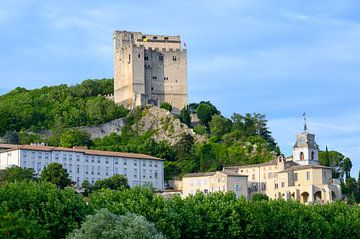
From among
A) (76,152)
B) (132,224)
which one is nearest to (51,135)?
(76,152)

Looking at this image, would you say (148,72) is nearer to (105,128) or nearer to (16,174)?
(105,128)

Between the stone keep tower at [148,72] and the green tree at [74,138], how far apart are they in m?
9.92

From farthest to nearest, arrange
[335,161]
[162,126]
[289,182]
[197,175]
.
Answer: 1. [162,126]
2. [335,161]
3. [197,175]
4. [289,182]

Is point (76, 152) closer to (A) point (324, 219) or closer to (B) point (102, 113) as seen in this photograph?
(B) point (102, 113)

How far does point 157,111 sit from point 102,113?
9.03m

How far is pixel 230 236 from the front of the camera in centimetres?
6750

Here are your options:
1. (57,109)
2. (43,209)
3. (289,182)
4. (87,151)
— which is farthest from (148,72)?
(43,209)

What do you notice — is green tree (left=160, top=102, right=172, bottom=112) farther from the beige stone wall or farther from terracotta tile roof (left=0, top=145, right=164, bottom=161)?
the beige stone wall

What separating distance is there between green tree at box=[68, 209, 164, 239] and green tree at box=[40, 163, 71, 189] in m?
44.6

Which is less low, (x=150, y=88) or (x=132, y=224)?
(x=150, y=88)

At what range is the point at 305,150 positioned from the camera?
109938 mm

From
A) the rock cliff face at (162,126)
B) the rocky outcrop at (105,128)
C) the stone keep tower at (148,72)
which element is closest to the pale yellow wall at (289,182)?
the rock cliff face at (162,126)

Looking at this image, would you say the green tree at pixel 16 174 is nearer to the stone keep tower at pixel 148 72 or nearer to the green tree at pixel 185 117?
the green tree at pixel 185 117

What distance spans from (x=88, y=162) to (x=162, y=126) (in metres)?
18.1
